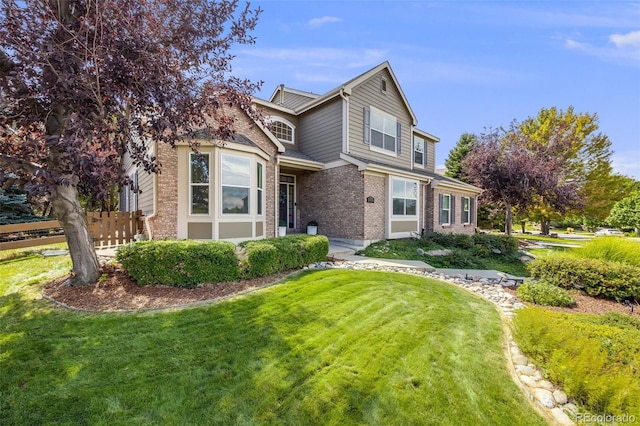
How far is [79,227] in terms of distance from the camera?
585 cm

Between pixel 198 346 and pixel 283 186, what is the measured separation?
10975 millimetres

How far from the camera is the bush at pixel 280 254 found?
258 inches

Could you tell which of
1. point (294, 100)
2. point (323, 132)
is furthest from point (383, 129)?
point (294, 100)

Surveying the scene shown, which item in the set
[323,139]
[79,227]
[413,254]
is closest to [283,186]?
[323,139]

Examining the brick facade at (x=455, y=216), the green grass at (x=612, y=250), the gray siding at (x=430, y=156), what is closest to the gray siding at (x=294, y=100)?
the gray siding at (x=430, y=156)

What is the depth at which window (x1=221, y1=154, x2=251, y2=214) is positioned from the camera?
8.80 metres

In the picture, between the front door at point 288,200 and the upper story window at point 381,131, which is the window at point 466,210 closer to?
the upper story window at point 381,131

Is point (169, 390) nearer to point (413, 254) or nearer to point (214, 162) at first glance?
point (214, 162)

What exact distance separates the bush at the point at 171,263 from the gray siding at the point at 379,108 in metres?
8.61

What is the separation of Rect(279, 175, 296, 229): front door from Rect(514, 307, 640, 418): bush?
1118 centimetres

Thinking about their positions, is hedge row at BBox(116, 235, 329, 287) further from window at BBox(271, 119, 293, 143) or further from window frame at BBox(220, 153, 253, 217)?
window at BBox(271, 119, 293, 143)

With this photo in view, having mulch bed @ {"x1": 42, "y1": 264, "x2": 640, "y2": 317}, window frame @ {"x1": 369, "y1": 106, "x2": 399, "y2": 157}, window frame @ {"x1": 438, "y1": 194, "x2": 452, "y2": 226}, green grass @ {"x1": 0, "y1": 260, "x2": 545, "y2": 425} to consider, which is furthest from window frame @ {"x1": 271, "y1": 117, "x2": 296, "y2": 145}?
green grass @ {"x1": 0, "y1": 260, "x2": 545, "y2": 425}

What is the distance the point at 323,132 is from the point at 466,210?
11.7m

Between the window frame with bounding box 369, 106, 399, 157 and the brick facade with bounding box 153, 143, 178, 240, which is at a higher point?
the window frame with bounding box 369, 106, 399, 157
